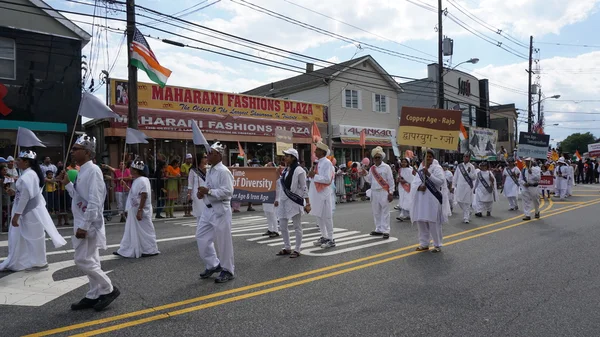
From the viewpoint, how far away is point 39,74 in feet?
56.2

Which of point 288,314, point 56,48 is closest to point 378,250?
point 288,314

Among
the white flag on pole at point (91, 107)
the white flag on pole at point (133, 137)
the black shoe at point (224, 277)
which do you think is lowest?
the black shoe at point (224, 277)

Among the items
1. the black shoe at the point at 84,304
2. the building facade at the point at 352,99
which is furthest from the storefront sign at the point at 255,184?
the building facade at the point at 352,99

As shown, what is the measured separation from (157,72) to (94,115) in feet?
23.8

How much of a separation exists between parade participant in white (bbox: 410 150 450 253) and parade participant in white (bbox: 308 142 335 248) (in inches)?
59.6

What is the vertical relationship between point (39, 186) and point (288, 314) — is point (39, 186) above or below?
above

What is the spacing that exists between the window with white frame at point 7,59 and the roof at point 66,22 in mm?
1806

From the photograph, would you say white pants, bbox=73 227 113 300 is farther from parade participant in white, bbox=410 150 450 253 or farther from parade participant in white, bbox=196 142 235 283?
parade participant in white, bbox=410 150 450 253

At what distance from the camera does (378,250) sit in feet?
26.2

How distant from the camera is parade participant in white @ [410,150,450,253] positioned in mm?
7844

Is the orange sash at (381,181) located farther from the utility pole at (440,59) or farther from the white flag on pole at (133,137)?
the utility pole at (440,59)

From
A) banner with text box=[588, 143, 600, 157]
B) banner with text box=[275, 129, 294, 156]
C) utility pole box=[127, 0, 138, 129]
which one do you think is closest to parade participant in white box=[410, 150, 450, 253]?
banner with text box=[275, 129, 294, 156]

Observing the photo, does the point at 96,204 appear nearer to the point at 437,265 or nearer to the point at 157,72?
the point at 437,265

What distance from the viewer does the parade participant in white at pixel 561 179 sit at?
19.8 meters
